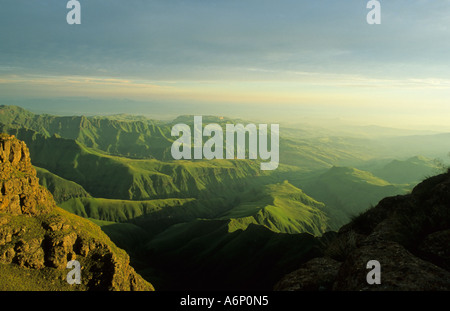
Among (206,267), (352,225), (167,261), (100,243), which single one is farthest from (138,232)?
(352,225)

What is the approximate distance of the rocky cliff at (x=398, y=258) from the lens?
24.0 feet

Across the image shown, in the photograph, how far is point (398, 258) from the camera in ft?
28.3

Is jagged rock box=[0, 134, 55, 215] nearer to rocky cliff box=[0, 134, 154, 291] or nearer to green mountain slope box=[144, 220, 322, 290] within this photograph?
rocky cliff box=[0, 134, 154, 291]

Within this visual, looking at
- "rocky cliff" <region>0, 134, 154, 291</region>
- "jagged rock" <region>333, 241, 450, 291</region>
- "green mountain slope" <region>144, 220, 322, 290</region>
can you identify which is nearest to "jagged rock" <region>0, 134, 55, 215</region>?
"rocky cliff" <region>0, 134, 154, 291</region>

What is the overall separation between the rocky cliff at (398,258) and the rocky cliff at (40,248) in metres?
72.7

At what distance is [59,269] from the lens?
65125 mm

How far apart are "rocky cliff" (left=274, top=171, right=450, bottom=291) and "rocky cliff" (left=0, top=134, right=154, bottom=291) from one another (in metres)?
72.7

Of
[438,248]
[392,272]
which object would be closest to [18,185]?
[392,272]

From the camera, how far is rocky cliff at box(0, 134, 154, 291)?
59.9 metres

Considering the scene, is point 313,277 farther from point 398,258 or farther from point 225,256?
point 225,256

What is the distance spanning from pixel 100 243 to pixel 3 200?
32570 millimetres

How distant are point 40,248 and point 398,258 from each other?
84963 millimetres

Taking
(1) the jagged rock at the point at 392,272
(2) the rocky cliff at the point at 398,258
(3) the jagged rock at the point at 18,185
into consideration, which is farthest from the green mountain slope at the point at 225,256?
(1) the jagged rock at the point at 392,272
